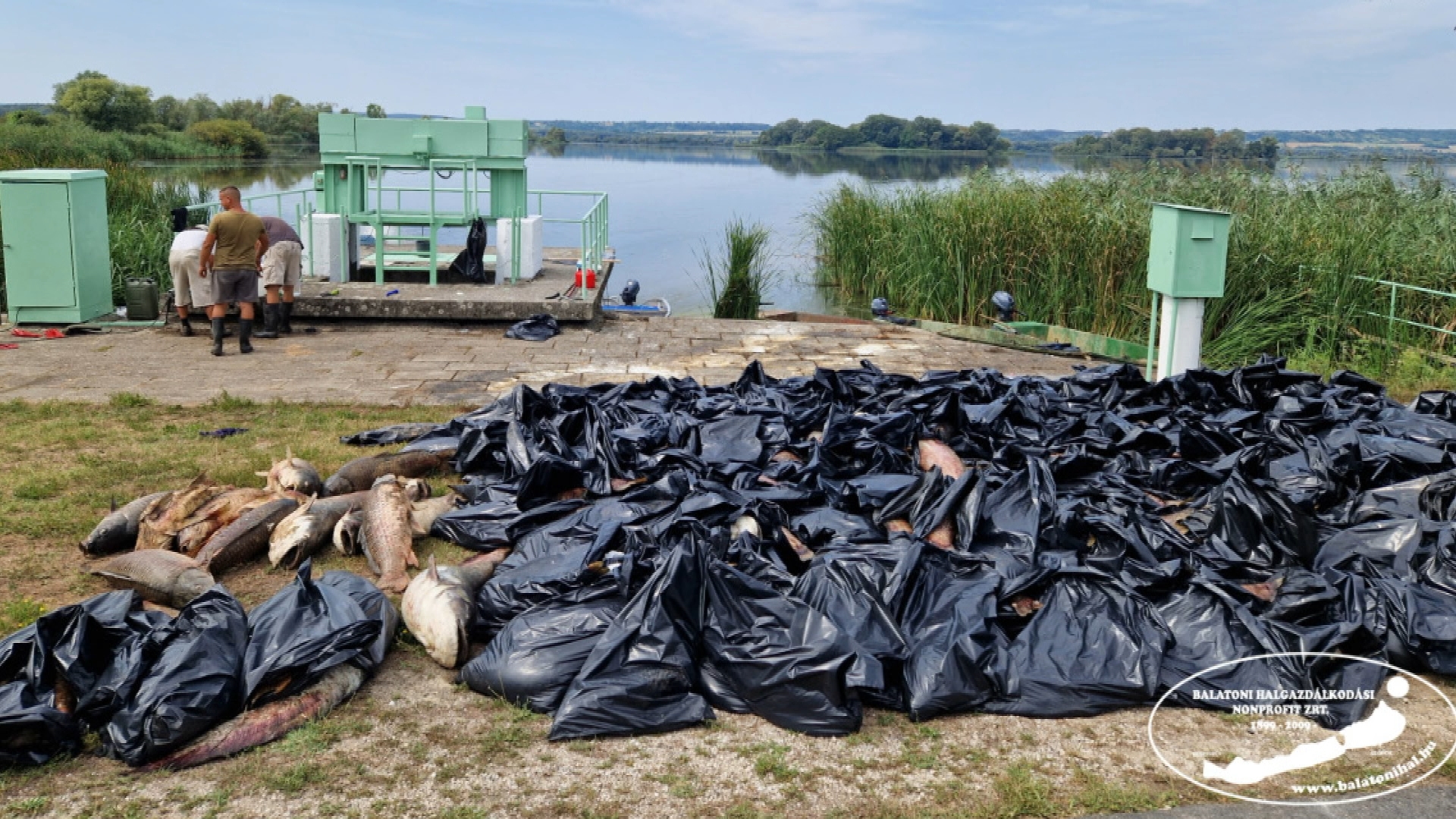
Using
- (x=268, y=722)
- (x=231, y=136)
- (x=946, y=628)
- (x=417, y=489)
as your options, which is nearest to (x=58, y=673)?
(x=268, y=722)

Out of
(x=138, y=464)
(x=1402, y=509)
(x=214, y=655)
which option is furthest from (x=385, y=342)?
(x=1402, y=509)

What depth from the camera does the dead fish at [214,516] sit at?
5.55 metres

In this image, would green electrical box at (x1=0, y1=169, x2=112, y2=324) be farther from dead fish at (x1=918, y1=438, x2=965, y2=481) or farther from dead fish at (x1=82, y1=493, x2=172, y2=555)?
dead fish at (x1=918, y1=438, x2=965, y2=481)

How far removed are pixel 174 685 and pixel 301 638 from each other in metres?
0.45

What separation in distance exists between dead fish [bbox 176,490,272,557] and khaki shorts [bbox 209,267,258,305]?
529 cm

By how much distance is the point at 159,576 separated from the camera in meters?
4.99

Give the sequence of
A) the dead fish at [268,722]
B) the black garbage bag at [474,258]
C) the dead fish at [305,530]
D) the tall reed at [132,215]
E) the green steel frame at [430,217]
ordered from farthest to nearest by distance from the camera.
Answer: the black garbage bag at [474,258]
the tall reed at [132,215]
the green steel frame at [430,217]
the dead fish at [305,530]
the dead fish at [268,722]

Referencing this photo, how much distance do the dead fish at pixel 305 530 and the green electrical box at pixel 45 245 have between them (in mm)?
7549

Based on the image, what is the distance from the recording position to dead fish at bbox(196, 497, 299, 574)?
5371 mm

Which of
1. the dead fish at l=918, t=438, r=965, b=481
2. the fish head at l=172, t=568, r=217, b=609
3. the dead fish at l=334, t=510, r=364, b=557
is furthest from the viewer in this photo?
the dead fish at l=918, t=438, r=965, b=481

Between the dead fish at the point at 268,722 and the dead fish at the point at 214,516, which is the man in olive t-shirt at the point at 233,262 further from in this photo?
the dead fish at the point at 268,722

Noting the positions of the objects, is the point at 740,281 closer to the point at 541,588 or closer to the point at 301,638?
the point at 541,588

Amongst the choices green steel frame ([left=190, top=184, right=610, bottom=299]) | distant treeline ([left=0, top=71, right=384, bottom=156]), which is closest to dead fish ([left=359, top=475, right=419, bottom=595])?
green steel frame ([left=190, top=184, right=610, bottom=299])

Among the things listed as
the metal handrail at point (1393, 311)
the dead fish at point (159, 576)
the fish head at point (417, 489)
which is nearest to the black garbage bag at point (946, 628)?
the fish head at point (417, 489)
